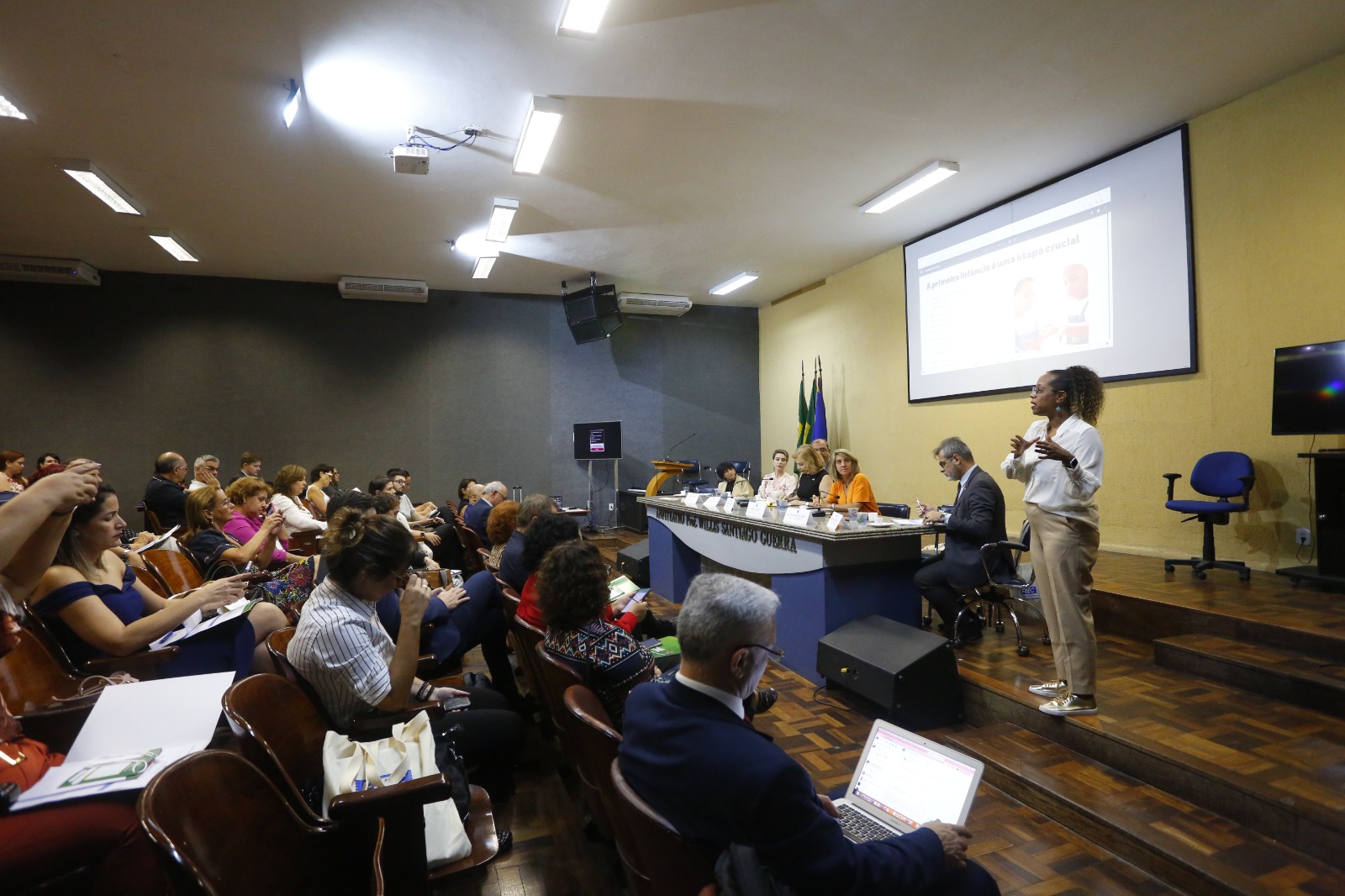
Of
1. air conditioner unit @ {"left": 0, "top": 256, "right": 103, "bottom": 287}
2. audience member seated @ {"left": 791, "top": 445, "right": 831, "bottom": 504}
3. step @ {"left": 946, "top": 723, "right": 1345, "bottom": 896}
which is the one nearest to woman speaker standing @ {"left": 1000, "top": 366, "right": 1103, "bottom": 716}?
step @ {"left": 946, "top": 723, "right": 1345, "bottom": 896}

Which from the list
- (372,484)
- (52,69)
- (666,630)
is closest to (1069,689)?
(666,630)

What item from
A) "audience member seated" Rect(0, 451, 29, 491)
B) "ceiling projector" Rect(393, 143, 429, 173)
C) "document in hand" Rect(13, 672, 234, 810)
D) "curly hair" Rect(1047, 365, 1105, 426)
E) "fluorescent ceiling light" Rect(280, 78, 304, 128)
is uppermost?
"fluorescent ceiling light" Rect(280, 78, 304, 128)

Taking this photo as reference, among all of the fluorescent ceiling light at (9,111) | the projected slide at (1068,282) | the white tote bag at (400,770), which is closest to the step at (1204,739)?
the white tote bag at (400,770)

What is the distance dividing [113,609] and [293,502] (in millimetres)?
3028

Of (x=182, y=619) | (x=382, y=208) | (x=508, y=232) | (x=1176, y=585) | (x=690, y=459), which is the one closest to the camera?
(x=182, y=619)

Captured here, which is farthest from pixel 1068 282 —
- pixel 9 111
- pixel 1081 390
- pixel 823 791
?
pixel 9 111

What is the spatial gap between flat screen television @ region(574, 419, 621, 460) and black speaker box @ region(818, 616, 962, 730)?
6468 mm

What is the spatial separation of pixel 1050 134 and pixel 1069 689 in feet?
13.6

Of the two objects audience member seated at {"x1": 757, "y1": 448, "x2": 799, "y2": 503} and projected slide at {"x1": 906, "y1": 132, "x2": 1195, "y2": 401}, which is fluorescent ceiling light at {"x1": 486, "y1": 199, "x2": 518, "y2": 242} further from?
projected slide at {"x1": 906, "y1": 132, "x2": 1195, "y2": 401}

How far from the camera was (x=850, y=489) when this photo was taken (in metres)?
5.15

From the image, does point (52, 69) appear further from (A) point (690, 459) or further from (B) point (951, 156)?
(A) point (690, 459)

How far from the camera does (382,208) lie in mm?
6176

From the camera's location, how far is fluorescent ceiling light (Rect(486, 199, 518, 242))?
6043 millimetres

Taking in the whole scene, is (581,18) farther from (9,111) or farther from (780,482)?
(780,482)
